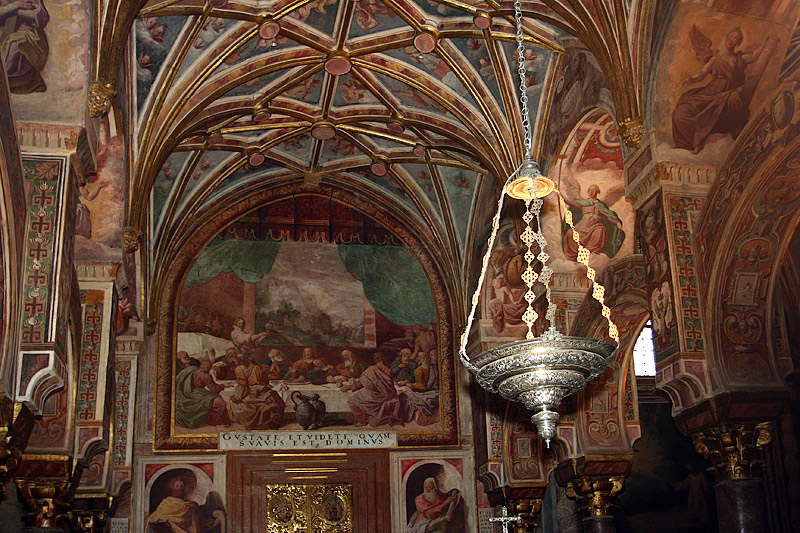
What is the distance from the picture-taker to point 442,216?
17.1 m

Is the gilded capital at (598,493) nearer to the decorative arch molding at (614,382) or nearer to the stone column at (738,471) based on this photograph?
the decorative arch molding at (614,382)

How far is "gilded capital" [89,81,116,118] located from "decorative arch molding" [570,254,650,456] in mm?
7796

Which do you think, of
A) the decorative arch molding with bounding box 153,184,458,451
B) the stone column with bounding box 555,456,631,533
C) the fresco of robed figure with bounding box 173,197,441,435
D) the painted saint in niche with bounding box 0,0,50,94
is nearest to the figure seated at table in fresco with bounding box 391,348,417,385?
the fresco of robed figure with bounding box 173,197,441,435

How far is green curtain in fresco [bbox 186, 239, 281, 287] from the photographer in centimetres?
1692

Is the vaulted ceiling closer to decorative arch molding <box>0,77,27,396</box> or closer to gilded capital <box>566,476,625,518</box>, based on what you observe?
decorative arch molding <box>0,77,27,396</box>

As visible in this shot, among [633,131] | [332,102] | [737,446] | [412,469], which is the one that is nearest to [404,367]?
[412,469]

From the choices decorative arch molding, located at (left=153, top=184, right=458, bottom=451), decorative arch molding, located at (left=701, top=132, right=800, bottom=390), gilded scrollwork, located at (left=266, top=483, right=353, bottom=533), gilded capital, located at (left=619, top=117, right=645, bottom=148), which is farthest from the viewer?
decorative arch molding, located at (left=153, top=184, right=458, bottom=451)

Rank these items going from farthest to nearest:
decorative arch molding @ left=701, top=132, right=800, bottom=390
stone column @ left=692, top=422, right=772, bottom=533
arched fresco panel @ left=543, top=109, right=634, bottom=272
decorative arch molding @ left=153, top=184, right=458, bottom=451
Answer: decorative arch molding @ left=153, top=184, right=458, bottom=451 → arched fresco panel @ left=543, top=109, right=634, bottom=272 → decorative arch molding @ left=701, top=132, right=800, bottom=390 → stone column @ left=692, top=422, right=772, bottom=533

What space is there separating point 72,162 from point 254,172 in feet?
26.9

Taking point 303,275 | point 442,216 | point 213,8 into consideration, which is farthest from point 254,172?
point 213,8

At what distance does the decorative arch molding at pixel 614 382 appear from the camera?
14.2 metres

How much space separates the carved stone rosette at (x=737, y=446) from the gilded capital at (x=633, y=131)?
313 centimetres

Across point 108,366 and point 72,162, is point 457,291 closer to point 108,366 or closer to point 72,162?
point 108,366

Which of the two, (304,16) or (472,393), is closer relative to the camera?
(304,16)
